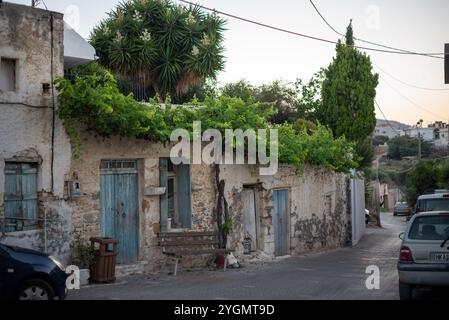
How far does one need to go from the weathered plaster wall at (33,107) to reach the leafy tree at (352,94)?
960 inches

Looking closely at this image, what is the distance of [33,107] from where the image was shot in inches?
515

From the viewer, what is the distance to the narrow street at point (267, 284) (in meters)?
12.0

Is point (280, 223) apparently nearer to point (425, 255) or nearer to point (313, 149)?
point (313, 149)

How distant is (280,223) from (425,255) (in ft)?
30.1

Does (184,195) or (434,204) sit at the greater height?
(184,195)

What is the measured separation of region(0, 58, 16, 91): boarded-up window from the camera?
12.9 meters

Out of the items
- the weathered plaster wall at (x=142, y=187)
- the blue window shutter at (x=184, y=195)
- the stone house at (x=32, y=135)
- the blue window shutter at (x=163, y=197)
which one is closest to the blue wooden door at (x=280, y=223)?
the weathered plaster wall at (x=142, y=187)

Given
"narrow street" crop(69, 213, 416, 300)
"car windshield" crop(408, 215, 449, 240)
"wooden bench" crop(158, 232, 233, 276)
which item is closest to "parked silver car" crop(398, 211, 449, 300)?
"car windshield" crop(408, 215, 449, 240)

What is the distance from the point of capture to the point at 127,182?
14945 mm

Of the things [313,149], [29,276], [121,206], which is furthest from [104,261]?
[313,149]

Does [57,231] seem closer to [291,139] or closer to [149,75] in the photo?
[291,139]

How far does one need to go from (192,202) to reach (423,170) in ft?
107

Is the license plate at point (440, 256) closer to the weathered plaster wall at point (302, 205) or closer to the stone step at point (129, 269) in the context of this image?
the stone step at point (129, 269)

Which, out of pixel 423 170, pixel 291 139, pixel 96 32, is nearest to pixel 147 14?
pixel 96 32
